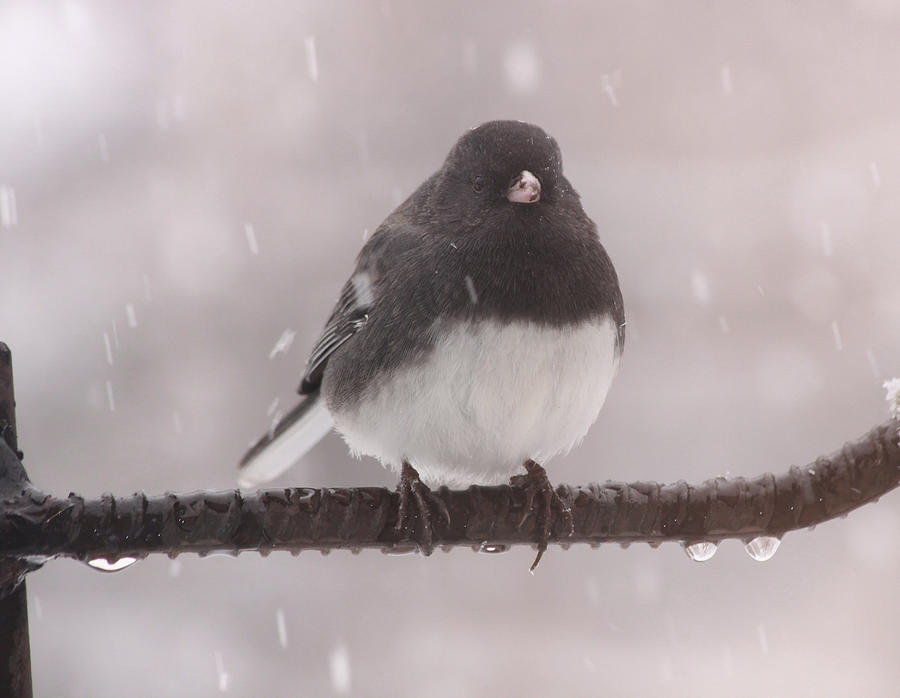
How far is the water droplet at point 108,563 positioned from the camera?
107cm

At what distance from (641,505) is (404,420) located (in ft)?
1.82

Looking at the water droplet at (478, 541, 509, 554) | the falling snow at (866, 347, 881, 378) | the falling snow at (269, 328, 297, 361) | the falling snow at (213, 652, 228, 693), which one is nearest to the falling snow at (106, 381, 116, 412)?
the falling snow at (269, 328, 297, 361)

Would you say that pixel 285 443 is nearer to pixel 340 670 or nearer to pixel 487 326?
pixel 487 326

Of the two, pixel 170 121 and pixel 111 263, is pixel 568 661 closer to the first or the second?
pixel 111 263

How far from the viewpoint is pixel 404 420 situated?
172cm

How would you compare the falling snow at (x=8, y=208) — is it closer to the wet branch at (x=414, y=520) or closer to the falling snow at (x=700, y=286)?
the falling snow at (x=700, y=286)

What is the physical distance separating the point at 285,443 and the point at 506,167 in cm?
77

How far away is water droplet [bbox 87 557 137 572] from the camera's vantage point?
107 centimetres

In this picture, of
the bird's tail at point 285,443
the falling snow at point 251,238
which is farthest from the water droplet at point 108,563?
the falling snow at point 251,238

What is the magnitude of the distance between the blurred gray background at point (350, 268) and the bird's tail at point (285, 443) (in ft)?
4.14

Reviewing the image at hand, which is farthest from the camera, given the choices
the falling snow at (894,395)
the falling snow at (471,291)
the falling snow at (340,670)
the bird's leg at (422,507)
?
the falling snow at (340,670)

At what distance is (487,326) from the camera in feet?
5.25

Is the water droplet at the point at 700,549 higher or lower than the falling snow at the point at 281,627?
higher

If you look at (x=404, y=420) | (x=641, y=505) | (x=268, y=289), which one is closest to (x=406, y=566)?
(x=268, y=289)
